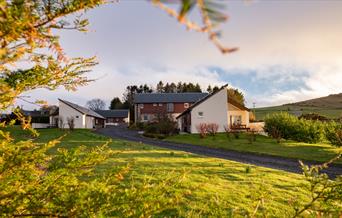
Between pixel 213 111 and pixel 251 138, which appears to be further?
pixel 213 111

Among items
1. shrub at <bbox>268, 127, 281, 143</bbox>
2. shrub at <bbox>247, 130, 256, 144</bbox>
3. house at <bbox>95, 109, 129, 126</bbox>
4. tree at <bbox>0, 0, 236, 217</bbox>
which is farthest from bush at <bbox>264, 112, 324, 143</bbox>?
house at <bbox>95, 109, 129, 126</bbox>

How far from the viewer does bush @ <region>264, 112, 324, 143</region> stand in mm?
35156

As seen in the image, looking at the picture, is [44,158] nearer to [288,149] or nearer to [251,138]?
[288,149]

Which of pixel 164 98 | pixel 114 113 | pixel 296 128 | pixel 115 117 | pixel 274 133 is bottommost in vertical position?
pixel 274 133

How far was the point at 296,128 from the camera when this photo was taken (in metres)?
35.8

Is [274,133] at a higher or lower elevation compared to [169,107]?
lower

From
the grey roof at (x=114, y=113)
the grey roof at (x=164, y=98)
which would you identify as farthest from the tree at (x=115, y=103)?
the grey roof at (x=164, y=98)

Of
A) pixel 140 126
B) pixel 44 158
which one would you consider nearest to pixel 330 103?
pixel 140 126

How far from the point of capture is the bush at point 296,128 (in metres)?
35.2

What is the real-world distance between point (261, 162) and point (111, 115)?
90.6 metres

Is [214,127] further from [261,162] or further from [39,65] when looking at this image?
[39,65]

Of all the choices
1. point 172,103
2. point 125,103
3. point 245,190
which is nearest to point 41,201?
point 245,190

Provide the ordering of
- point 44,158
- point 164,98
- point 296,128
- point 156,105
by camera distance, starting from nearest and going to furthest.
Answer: point 44,158
point 296,128
point 156,105
point 164,98

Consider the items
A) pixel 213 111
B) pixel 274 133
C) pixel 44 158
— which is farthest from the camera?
pixel 213 111
